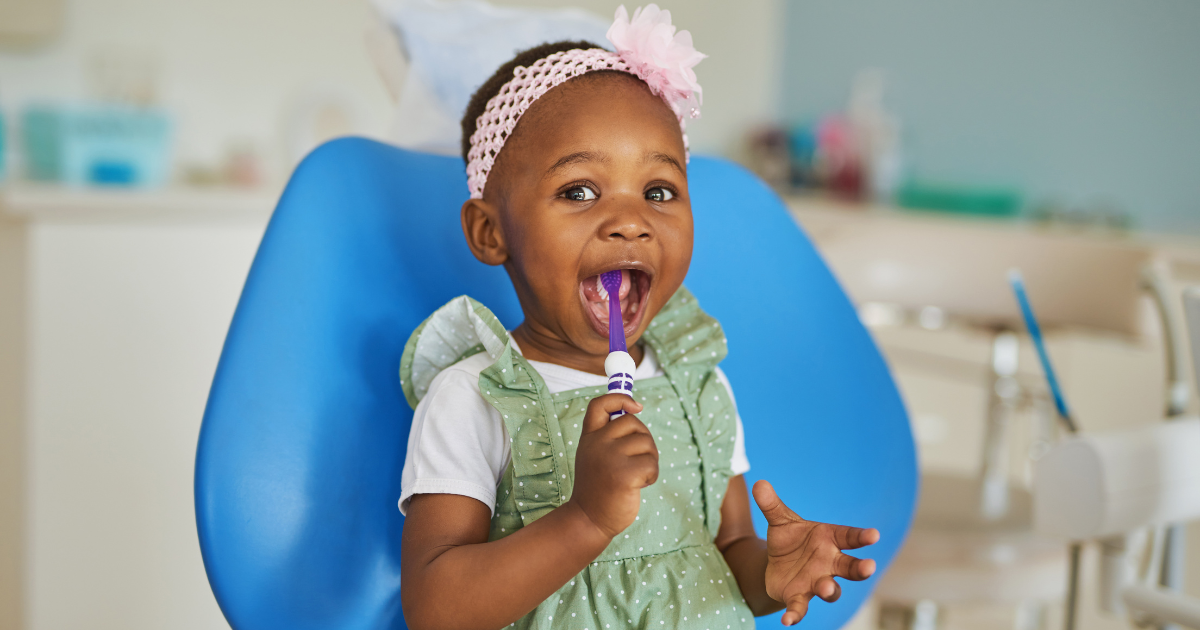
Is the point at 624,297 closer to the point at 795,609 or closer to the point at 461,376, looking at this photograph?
the point at 461,376

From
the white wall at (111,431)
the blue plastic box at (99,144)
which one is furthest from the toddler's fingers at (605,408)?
the blue plastic box at (99,144)

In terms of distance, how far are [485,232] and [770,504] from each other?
0.89 ft

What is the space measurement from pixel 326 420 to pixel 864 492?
18.3 inches

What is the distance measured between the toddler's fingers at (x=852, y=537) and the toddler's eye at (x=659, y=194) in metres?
0.24

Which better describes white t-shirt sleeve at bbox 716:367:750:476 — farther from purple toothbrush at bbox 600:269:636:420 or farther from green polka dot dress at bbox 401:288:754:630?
purple toothbrush at bbox 600:269:636:420

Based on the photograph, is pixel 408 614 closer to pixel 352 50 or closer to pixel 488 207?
pixel 488 207

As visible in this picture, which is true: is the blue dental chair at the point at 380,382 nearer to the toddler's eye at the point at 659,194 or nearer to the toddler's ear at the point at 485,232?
the toddler's ear at the point at 485,232

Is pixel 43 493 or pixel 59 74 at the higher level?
pixel 59 74

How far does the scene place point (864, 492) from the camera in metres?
0.85

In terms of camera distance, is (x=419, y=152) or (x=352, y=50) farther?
(x=352, y=50)

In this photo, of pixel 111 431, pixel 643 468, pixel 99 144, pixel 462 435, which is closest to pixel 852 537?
pixel 643 468

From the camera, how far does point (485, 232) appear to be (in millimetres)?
685

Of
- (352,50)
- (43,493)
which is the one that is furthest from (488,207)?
(352,50)

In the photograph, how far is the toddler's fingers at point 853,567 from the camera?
0.54 metres
